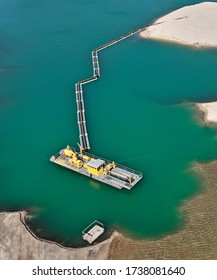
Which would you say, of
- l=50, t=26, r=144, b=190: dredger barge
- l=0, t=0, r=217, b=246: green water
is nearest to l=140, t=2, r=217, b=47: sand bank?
l=0, t=0, r=217, b=246: green water

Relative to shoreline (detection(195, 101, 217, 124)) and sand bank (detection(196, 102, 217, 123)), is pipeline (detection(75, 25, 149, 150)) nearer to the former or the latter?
shoreline (detection(195, 101, 217, 124))

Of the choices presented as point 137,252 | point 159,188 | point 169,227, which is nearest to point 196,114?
point 159,188

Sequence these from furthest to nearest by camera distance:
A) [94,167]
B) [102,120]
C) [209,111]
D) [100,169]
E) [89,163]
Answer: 1. [102,120]
2. [209,111]
3. [89,163]
4. [100,169]
5. [94,167]

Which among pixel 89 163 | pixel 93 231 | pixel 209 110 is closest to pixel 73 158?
pixel 89 163

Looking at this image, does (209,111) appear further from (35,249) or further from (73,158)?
(35,249)

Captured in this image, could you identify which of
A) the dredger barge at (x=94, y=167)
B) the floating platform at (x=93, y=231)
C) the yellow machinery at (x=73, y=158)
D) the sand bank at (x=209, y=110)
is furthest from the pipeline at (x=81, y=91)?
the sand bank at (x=209, y=110)

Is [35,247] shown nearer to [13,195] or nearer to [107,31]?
[13,195]

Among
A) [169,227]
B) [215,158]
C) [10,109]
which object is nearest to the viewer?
[169,227]
